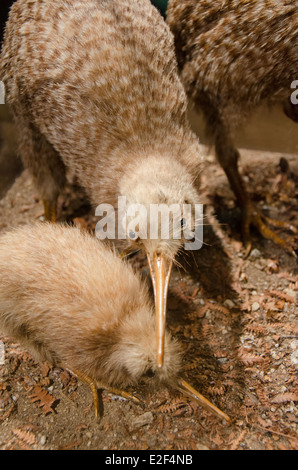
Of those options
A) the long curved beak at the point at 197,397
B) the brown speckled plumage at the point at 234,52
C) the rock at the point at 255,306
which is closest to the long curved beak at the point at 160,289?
the long curved beak at the point at 197,397

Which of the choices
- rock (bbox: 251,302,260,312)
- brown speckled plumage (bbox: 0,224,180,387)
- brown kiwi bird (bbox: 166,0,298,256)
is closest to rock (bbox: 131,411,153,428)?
brown speckled plumage (bbox: 0,224,180,387)

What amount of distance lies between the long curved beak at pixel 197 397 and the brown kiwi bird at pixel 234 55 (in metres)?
1.23

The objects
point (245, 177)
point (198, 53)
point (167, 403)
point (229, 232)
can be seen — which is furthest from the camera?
point (245, 177)

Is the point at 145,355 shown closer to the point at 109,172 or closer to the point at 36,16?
the point at 109,172

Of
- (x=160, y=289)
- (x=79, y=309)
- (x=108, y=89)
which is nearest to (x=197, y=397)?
(x=160, y=289)

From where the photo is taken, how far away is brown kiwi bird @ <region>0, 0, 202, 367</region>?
1829 millimetres

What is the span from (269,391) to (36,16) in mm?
1772

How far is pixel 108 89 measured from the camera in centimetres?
183

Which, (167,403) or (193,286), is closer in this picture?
(167,403)

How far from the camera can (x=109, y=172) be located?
189 centimetres

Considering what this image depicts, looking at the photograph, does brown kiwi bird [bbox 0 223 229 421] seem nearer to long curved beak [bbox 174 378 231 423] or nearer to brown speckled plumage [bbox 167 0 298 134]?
long curved beak [bbox 174 378 231 423]

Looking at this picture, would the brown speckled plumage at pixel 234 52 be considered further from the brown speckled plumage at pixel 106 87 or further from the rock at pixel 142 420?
the rock at pixel 142 420

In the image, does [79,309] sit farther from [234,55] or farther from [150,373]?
[234,55]
